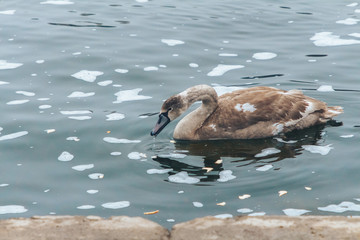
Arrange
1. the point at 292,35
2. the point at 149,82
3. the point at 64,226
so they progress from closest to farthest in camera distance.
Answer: the point at 64,226
the point at 149,82
the point at 292,35

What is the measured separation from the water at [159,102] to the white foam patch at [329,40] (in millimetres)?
51

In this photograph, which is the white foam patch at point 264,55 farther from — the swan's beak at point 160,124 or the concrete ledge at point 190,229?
the concrete ledge at point 190,229

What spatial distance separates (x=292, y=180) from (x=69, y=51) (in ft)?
26.4

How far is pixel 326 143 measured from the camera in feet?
34.8

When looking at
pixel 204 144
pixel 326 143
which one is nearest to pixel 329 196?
pixel 326 143

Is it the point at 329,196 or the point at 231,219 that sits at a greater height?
the point at 231,219

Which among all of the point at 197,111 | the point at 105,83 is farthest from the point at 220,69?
the point at 197,111

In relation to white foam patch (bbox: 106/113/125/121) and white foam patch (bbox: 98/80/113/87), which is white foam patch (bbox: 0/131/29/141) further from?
white foam patch (bbox: 98/80/113/87)

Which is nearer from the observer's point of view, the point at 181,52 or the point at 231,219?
the point at 231,219

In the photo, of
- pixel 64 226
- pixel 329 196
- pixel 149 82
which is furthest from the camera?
pixel 149 82

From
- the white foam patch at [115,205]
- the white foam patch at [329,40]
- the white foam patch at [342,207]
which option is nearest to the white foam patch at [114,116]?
the white foam patch at [115,205]

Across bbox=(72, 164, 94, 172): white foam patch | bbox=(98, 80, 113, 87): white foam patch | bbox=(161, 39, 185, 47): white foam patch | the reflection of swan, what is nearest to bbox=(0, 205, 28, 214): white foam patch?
bbox=(72, 164, 94, 172): white foam patch

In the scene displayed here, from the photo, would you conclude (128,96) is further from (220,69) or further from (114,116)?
(220,69)

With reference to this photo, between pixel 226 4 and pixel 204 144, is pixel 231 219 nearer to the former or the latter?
pixel 204 144
